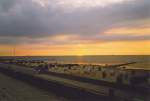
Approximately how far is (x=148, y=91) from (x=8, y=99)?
38.0 ft

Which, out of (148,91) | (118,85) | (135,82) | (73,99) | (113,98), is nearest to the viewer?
(113,98)

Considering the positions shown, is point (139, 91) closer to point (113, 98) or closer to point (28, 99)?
point (113, 98)

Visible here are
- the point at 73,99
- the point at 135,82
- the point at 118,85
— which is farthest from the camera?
the point at 135,82

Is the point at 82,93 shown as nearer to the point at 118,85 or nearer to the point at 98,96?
the point at 98,96

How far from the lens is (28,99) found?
22125 mm

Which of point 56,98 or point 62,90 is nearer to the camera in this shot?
point 56,98

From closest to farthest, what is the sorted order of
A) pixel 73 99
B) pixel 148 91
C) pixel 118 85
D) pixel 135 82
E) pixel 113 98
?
pixel 113 98 < pixel 73 99 < pixel 148 91 < pixel 118 85 < pixel 135 82

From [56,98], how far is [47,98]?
73 centimetres

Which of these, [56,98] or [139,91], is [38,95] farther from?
[139,91]

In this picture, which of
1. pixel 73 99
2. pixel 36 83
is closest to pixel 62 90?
pixel 73 99

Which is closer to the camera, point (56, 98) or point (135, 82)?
point (56, 98)

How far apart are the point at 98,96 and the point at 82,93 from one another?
2.05 meters

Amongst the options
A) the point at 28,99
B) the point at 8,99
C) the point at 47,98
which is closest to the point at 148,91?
the point at 47,98

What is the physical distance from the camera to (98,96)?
19.3m
